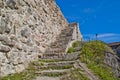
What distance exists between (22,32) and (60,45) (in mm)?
2952

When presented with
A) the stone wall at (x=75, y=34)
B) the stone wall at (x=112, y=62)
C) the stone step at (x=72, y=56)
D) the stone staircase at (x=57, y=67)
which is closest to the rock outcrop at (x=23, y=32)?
the stone staircase at (x=57, y=67)

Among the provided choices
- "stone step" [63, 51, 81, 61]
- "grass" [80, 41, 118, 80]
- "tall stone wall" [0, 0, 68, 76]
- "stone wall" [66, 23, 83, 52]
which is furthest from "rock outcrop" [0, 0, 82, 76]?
"grass" [80, 41, 118, 80]

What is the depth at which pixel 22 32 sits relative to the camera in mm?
8805

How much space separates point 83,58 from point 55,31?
11.0ft

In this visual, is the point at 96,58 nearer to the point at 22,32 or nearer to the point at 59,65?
the point at 59,65

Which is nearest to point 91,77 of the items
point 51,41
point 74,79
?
point 74,79

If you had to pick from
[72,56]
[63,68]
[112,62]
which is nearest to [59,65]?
[63,68]

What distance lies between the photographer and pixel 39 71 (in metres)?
8.47

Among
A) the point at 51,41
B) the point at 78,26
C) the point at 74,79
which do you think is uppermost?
the point at 78,26

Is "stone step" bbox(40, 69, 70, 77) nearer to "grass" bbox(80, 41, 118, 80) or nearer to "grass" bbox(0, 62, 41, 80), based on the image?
"grass" bbox(0, 62, 41, 80)

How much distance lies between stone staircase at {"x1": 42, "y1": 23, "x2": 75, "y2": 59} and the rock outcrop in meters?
0.22

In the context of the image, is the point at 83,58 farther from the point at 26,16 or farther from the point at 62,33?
the point at 62,33

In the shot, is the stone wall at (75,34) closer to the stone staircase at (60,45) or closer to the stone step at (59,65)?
the stone staircase at (60,45)

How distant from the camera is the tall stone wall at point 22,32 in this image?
25.8 feet
